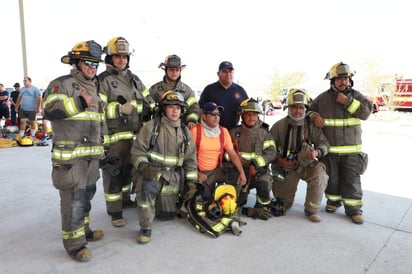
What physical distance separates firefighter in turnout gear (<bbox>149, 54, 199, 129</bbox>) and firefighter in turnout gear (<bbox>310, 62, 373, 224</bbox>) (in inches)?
63.4

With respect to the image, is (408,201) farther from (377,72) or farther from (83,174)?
(377,72)

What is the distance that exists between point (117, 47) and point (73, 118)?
46.2 inches

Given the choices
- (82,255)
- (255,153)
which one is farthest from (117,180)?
(255,153)

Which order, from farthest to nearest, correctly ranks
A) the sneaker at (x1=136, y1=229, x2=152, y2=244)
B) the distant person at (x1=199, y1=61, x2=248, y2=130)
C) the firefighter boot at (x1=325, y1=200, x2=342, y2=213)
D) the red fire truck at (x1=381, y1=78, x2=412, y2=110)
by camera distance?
the red fire truck at (x1=381, y1=78, x2=412, y2=110)
the distant person at (x1=199, y1=61, x2=248, y2=130)
the firefighter boot at (x1=325, y1=200, x2=342, y2=213)
the sneaker at (x1=136, y1=229, x2=152, y2=244)

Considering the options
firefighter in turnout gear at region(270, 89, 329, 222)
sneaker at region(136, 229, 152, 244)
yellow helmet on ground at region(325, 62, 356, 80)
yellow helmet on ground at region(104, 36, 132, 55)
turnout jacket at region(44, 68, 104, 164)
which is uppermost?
yellow helmet on ground at region(104, 36, 132, 55)

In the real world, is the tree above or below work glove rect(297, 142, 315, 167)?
above

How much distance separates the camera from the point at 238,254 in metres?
3.07

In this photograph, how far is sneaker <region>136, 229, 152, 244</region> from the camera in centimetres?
326

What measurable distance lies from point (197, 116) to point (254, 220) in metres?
1.59

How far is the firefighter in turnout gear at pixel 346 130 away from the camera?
3957 millimetres

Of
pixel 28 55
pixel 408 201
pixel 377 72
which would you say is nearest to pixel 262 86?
pixel 377 72

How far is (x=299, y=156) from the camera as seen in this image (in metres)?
4.12

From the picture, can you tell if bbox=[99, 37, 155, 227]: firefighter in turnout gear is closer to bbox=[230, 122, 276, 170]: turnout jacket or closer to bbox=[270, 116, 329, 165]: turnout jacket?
bbox=[230, 122, 276, 170]: turnout jacket

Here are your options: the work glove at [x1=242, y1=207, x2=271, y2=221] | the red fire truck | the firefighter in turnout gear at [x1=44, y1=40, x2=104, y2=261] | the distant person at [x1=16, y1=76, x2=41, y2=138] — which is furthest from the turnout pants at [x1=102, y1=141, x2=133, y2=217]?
the red fire truck
